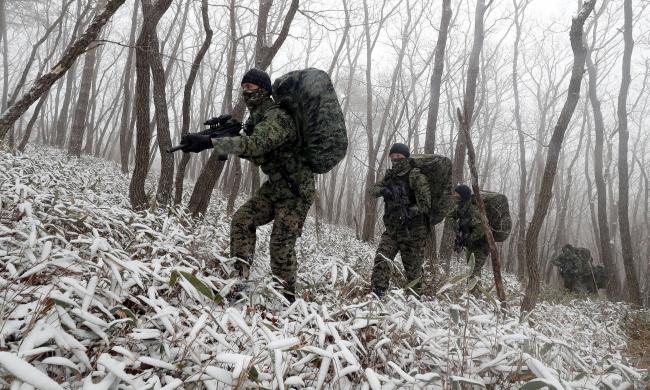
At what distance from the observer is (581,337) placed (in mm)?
4547

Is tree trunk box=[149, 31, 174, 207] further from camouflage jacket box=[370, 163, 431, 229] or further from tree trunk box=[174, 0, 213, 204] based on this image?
camouflage jacket box=[370, 163, 431, 229]

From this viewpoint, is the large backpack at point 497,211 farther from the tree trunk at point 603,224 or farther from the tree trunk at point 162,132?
the tree trunk at point 603,224

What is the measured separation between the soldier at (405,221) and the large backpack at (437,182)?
170 millimetres

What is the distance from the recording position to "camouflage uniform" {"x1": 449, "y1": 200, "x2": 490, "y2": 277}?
6844 mm

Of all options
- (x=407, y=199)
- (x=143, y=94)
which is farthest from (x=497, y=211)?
(x=143, y=94)

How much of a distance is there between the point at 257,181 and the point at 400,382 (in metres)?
7.29

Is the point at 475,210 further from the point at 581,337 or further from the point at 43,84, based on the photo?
the point at 43,84

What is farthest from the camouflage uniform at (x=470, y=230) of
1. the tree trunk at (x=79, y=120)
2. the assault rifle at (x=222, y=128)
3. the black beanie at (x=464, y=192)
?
the tree trunk at (x=79, y=120)

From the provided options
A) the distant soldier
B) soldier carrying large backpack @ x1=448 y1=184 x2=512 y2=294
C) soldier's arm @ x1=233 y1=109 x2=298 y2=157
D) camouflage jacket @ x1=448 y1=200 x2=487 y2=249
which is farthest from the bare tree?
soldier's arm @ x1=233 y1=109 x2=298 y2=157

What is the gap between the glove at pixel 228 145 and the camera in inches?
104

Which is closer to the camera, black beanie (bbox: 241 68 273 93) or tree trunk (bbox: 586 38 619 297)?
black beanie (bbox: 241 68 273 93)

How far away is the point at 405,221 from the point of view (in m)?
5.00

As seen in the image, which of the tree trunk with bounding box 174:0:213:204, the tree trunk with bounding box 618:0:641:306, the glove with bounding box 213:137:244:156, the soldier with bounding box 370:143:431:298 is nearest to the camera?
the glove with bounding box 213:137:244:156

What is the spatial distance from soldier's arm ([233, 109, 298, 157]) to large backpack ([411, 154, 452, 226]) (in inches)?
105
